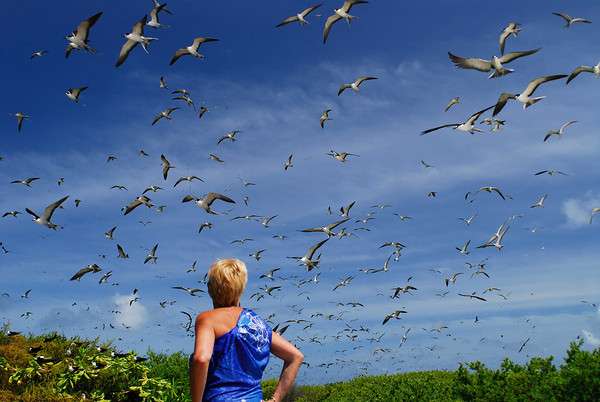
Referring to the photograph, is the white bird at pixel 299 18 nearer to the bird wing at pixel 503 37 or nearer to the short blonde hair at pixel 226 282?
the bird wing at pixel 503 37

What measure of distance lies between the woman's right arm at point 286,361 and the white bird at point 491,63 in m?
8.88

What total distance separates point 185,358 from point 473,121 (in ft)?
40.5

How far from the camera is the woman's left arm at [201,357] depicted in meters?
5.28

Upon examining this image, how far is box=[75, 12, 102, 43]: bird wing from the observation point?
672 inches

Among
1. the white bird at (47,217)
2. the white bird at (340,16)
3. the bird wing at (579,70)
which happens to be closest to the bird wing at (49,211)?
the white bird at (47,217)

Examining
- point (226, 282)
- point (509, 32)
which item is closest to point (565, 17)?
point (509, 32)

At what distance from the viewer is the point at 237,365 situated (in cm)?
565

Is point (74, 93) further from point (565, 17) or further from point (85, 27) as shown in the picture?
point (565, 17)

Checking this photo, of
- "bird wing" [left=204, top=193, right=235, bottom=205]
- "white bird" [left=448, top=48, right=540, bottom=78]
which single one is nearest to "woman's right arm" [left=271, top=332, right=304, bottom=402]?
"white bird" [left=448, top=48, right=540, bottom=78]

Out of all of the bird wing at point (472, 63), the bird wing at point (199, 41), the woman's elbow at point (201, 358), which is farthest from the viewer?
the bird wing at point (199, 41)

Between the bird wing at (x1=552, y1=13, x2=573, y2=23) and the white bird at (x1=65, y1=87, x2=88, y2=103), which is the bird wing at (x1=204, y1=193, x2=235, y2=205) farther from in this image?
the bird wing at (x1=552, y1=13, x2=573, y2=23)

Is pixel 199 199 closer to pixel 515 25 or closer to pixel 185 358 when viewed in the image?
pixel 185 358

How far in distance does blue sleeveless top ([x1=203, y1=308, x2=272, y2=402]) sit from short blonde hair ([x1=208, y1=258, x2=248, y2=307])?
20 cm

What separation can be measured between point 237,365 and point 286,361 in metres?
0.88
